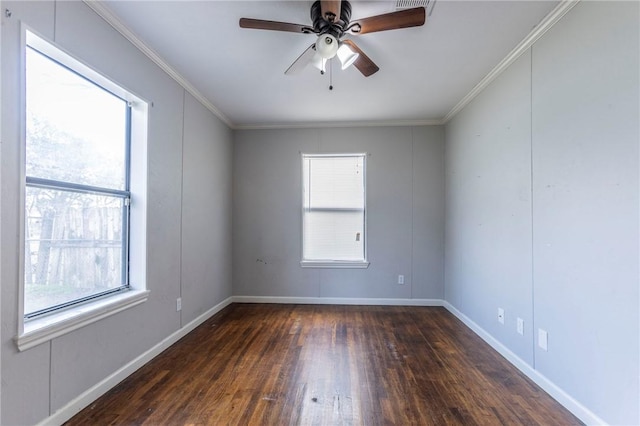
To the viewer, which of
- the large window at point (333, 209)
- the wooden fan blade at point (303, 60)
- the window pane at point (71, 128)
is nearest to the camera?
the window pane at point (71, 128)

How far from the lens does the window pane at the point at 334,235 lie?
409cm

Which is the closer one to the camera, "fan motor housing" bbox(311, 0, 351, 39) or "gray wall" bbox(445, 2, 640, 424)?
"gray wall" bbox(445, 2, 640, 424)

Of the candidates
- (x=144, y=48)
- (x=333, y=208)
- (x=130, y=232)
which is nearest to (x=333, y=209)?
(x=333, y=208)

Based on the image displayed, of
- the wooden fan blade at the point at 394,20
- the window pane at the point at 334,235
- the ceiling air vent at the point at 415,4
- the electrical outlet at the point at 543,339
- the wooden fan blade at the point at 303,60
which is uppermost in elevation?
the ceiling air vent at the point at 415,4

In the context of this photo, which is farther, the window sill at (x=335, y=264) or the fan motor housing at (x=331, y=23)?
the window sill at (x=335, y=264)

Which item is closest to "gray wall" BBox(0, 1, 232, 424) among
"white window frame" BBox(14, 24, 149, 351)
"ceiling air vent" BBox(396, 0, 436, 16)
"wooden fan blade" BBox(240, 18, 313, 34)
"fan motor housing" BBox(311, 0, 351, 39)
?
"white window frame" BBox(14, 24, 149, 351)

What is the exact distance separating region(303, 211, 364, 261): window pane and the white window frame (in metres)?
2.23

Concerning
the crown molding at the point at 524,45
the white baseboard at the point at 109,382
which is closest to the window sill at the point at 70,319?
the white baseboard at the point at 109,382

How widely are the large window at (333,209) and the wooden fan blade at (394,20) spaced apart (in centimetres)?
235

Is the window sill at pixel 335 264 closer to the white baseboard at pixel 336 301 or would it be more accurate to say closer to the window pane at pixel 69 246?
the white baseboard at pixel 336 301

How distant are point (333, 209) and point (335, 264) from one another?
0.79 metres

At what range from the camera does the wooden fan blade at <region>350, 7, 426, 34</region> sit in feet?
5.38

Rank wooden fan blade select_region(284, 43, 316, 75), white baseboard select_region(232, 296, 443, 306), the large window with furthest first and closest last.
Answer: the large window, white baseboard select_region(232, 296, 443, 306), wooden fan blade select_region(284, 43, 316, 75)

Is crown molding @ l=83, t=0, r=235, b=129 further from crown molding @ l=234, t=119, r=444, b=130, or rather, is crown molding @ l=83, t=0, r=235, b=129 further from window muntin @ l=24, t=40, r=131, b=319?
crown molding @ l=234, t=119, r=444, b=130
